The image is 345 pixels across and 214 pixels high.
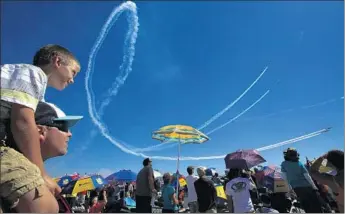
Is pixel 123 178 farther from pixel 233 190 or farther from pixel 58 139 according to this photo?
pixel 58 139

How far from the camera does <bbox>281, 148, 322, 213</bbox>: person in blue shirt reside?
625cm

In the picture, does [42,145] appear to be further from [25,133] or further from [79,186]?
[79,186]

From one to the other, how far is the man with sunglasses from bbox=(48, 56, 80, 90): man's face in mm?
211

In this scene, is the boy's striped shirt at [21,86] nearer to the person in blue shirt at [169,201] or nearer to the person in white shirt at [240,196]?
the person in white shirt at [240,196]

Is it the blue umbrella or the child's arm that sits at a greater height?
the blue umbrella

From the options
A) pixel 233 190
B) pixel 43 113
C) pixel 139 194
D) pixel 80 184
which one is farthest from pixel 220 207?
pixel 43 113

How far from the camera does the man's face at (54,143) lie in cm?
183

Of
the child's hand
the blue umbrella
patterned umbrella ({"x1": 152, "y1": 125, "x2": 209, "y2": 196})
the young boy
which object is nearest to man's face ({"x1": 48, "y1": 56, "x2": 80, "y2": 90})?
the young boy

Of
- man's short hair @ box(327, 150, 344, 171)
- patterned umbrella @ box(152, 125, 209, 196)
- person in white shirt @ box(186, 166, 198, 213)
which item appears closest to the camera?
man's short hair @ box(327, 150, 344, 171)

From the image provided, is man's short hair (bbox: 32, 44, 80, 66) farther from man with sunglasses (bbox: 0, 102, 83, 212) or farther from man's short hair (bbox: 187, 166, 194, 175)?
man's short hair (bbox: 187, 166, 194, 175)

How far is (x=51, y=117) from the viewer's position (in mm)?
1871

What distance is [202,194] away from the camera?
286 inches

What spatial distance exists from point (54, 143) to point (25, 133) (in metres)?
0.27

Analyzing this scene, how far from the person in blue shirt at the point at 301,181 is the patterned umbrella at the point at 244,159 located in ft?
28.3
